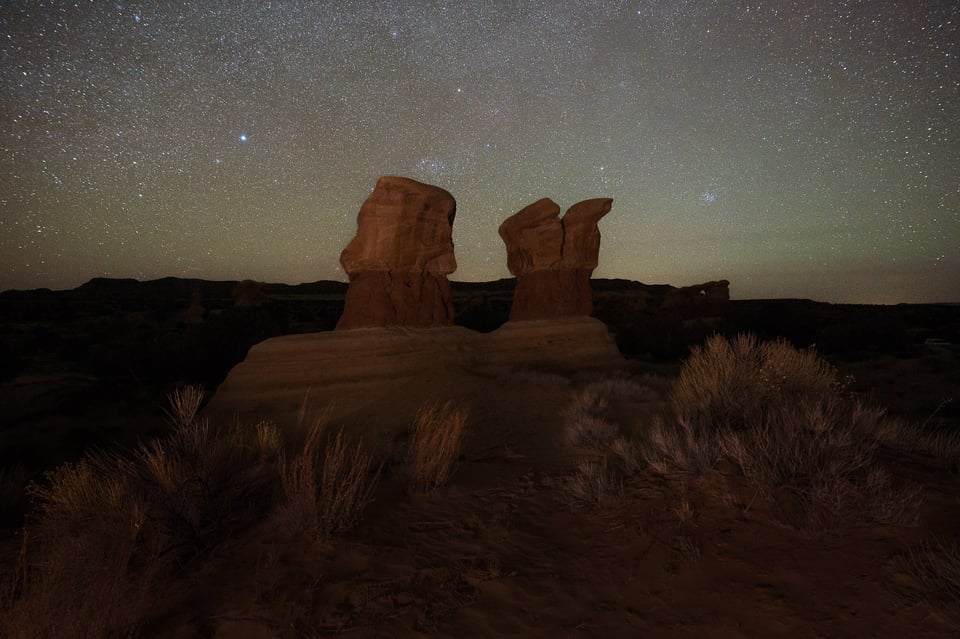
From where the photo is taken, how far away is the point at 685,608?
2783mm

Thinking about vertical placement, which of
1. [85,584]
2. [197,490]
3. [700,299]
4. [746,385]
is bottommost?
[197,490]

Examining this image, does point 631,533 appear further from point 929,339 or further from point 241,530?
point 929,339

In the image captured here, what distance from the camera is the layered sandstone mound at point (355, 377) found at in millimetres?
9672

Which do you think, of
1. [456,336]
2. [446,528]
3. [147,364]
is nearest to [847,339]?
[456,336]

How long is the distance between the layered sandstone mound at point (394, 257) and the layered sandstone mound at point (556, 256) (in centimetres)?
440

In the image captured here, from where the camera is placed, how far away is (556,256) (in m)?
16.2

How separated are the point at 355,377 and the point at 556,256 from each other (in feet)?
29.0

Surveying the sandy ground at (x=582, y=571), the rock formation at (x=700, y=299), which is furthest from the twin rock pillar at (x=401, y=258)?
Result: the rock formation at (x=700, y=299)

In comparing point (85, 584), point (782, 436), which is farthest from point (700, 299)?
point (85, 584)

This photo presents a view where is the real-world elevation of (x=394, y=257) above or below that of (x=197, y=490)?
above

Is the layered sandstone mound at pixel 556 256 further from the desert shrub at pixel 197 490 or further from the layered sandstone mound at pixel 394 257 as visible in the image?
the desert shrub at pixel 197 490

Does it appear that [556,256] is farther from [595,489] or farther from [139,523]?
[139,523]

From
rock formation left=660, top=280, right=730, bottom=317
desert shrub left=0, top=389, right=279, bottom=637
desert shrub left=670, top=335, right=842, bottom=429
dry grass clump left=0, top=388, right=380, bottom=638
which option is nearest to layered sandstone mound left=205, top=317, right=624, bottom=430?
desert shrub left=0, top=389, right=279, bottom=637

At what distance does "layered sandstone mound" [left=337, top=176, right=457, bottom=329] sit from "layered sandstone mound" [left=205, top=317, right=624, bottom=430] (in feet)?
1.85
